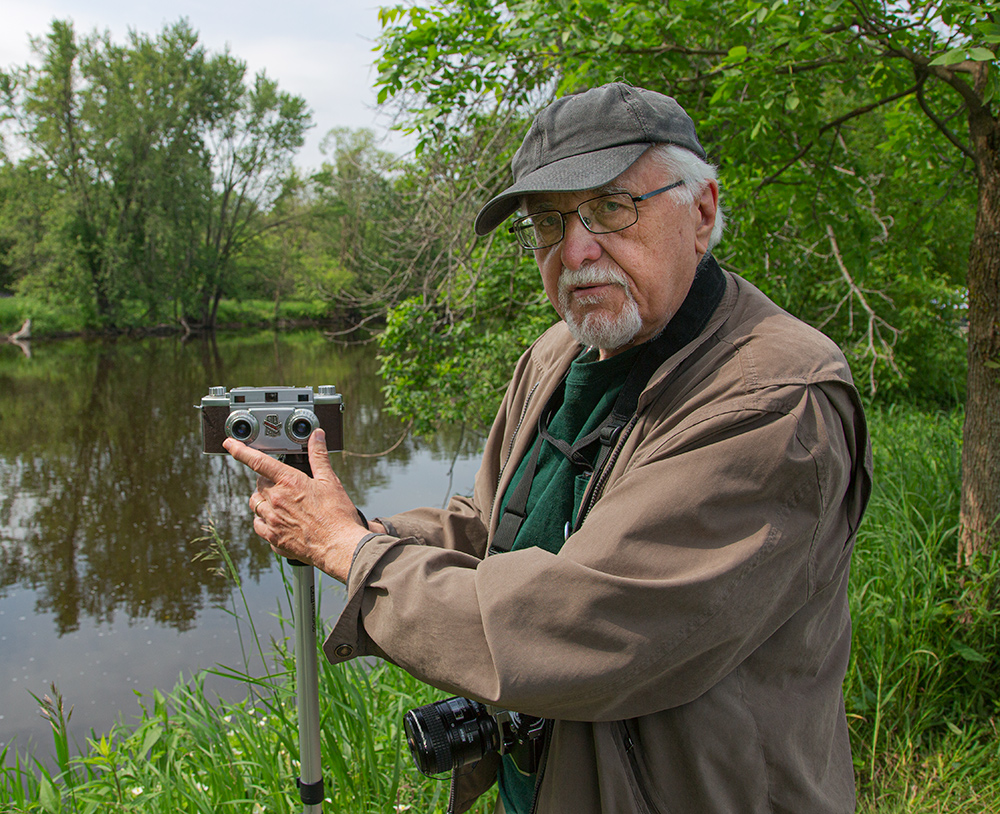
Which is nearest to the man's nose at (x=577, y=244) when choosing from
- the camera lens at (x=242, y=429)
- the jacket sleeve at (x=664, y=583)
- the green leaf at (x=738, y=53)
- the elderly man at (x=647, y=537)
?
the elderly man at (x=647, y=537)

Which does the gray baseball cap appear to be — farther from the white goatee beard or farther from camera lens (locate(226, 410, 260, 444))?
camera lens (locate(226, 410, 260, 444))

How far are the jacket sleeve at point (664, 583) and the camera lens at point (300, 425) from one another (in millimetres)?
446

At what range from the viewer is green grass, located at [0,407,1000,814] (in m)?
2.30

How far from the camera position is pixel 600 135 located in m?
1.36

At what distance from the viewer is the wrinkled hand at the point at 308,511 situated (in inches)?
51.5

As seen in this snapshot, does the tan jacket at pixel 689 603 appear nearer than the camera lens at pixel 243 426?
Yes

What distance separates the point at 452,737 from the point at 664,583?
0.63 metres

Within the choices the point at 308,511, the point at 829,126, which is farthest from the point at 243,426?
the point at 829,126

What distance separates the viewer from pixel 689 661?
1071 millimetres

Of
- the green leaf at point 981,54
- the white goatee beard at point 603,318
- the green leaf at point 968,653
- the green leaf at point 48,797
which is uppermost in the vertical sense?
the green leaf at point 981,54

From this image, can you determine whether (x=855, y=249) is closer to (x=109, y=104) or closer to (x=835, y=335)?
(x=835, y=335)

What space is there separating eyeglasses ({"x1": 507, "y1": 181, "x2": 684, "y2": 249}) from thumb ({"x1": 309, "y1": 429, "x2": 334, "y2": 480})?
0.59 m

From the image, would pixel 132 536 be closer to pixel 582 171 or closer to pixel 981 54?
pixel 582 171

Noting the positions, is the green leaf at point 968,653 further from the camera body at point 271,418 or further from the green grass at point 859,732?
the camera body at point 271,418
